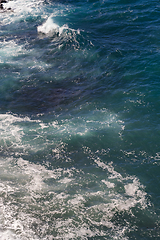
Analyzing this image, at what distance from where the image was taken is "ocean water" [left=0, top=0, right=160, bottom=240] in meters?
16.6

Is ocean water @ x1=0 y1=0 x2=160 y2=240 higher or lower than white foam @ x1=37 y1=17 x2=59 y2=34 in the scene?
lower

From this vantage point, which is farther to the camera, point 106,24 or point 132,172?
point 106,24

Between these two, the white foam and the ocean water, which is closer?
the ocean water

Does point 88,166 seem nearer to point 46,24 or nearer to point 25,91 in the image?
point 25,91

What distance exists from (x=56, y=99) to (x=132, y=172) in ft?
40.7

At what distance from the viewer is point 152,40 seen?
33.3m

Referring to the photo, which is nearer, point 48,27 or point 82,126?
point 82,126

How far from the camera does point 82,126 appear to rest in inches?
929

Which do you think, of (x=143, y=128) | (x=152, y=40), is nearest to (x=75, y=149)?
(x=143, y=128)

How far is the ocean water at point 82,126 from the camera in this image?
655 inches

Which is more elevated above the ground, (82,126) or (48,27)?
(48,27)

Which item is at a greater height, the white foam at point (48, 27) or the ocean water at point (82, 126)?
the white foam at point (48, 27)

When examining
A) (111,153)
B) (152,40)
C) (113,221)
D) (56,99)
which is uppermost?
(152,40)

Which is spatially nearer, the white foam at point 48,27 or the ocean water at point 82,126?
the ocean water at point 82,126
